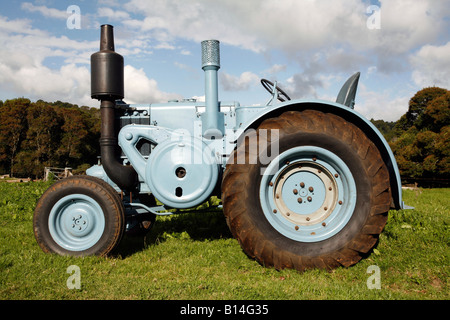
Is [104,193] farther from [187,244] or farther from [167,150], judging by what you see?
[187,244]

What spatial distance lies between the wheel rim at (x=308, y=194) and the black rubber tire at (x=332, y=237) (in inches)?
2.0

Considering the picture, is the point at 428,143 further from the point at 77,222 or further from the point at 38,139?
the point at 38,139

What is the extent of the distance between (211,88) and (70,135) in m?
28.2

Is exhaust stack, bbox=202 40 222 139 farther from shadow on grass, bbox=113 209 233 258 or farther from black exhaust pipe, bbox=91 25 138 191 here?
shadow on grass, bbox=113 209 233 258

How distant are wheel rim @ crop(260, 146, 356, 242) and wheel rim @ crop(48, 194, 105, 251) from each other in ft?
5.28

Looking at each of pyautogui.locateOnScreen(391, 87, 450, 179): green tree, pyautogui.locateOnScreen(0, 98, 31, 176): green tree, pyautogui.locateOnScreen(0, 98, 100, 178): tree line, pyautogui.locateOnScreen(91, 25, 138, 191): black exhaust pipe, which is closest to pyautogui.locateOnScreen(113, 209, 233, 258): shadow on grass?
pyautogui.locateOnScreen(91, 25, 138, 191): black exhaust pipe

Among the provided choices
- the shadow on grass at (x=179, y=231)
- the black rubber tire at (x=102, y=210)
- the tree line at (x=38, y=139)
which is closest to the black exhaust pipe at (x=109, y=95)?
the black rubber tire at (x=102, y=210)

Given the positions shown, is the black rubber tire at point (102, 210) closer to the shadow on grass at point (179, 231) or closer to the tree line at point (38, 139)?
the shadow on grass at point (179, 231)

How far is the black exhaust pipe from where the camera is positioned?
334 cm

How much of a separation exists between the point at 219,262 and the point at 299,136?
143 cm

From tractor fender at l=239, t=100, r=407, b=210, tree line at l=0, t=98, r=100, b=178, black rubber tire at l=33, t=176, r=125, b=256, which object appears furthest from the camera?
tree line at l=0, t=98, r=100, b=178

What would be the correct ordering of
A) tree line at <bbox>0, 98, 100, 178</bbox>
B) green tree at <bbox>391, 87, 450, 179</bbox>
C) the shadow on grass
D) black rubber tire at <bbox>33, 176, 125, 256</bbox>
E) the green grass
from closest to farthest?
the green grass, black rubber tire at <bbox>33, 176, 125, 256</bbox>, the shadow on grass, green tree at <bbox>391, 87, 450, 179</bbox>, tree line at <bbox>0, 98, 100, 178</bbox>

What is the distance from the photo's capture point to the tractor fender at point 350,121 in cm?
298
